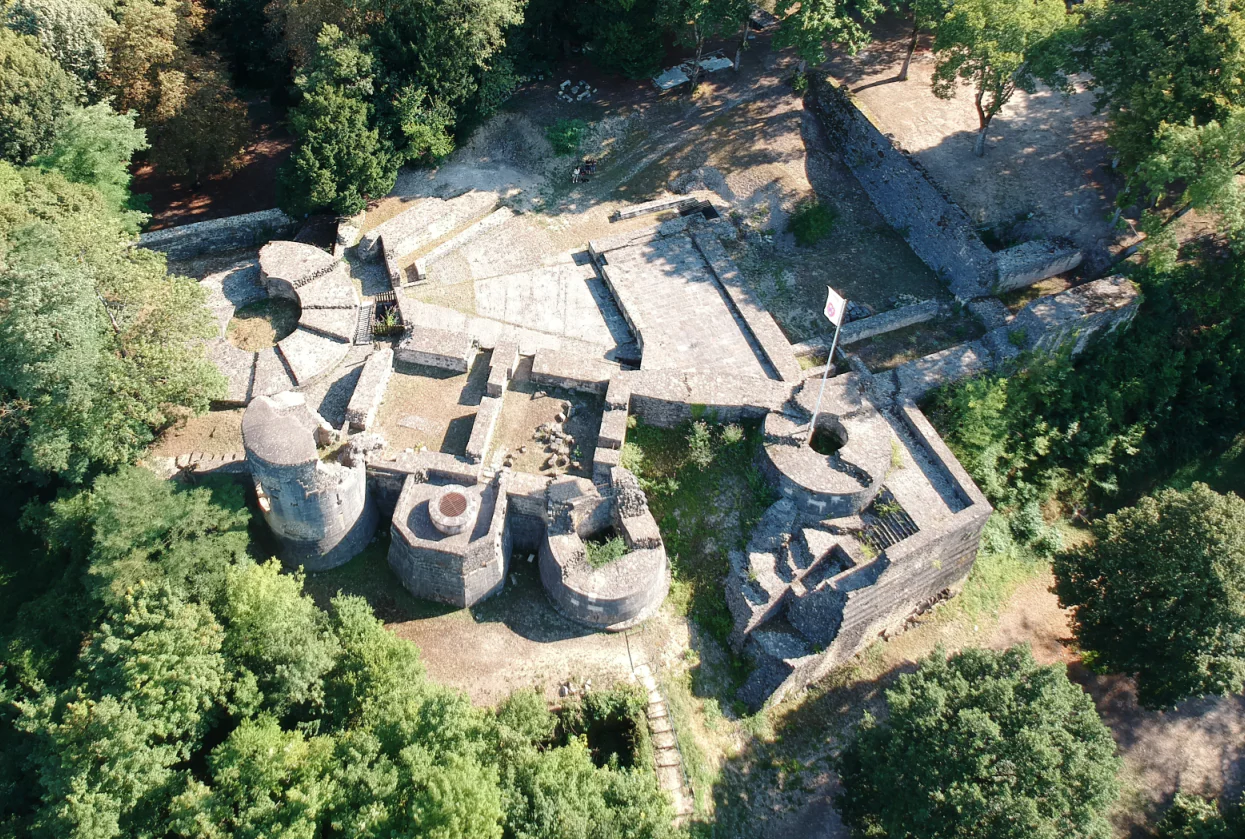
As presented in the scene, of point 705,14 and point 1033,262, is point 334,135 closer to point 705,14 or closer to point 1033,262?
point 705,14

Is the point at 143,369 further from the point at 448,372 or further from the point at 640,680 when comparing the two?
the point at 640,680

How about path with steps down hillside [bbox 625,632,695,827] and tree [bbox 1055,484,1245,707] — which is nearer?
path with steps down hillside [bbox 625,632,695,827]

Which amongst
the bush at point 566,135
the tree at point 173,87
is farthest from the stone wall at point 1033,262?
the tree at point 173,87

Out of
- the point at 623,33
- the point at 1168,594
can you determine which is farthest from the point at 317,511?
the point at 623,33

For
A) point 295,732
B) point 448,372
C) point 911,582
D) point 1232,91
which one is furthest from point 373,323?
point 1232,91

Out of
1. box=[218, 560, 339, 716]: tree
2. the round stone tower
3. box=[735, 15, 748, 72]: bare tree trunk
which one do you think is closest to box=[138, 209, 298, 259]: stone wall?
the round stone tower

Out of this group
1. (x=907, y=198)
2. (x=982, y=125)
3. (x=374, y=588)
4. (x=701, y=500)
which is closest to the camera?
(x=374, y=588)

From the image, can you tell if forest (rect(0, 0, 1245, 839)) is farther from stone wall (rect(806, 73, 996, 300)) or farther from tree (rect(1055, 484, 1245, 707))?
stone wall (rect(806, 73, 996, 300))
